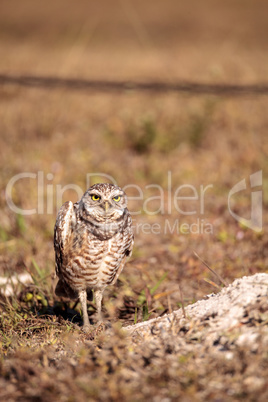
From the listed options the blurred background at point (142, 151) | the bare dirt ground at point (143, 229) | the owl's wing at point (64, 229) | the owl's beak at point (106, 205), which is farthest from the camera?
the blurred background at point (142, 151)

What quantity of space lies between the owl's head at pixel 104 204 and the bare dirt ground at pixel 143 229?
0.68m

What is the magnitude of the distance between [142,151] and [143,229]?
232 cm

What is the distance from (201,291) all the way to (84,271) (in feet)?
3.40

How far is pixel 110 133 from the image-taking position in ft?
25.1

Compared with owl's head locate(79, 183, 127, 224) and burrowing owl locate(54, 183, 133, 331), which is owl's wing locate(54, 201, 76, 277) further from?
owl's head locate(79, 183, 127, 224)

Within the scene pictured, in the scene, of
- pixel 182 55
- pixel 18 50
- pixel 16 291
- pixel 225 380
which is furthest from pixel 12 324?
pixel 182 55

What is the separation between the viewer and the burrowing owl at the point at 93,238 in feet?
9.56

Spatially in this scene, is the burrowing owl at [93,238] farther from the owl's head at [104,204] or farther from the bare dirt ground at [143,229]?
the bare dirt ground at [143,229]

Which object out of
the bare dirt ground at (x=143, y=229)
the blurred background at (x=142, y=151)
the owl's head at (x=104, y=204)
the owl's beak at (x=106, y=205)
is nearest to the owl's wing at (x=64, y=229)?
the owl's head at (x=104, y=204)

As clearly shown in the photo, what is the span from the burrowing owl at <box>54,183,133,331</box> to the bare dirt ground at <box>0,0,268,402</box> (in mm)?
310

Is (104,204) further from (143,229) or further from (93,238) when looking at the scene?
(143,229)

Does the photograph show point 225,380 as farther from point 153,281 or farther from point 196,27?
point 196,27

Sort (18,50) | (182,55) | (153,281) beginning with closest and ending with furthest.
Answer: (153,281) → (18,50) → (182,55)

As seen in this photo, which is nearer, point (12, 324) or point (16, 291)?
point (12, 324)
